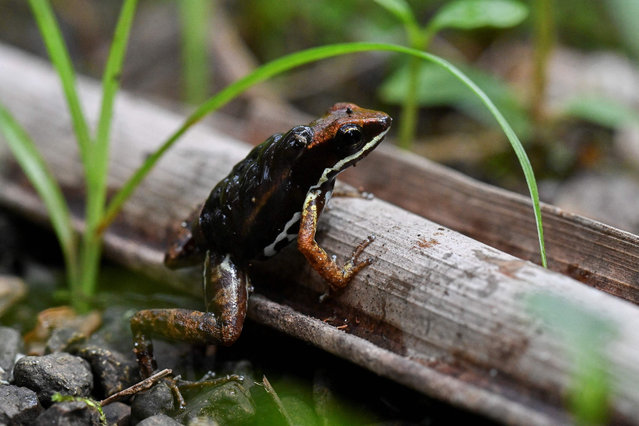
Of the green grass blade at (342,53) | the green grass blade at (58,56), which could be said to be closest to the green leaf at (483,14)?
the green grass blade at (342,53)

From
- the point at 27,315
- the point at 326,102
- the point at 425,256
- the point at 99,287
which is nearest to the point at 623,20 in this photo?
the point at 425,256

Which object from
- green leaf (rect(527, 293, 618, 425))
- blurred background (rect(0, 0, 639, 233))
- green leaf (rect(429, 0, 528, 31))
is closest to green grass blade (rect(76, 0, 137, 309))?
blurred background (rect(0, 0, 639, 233))

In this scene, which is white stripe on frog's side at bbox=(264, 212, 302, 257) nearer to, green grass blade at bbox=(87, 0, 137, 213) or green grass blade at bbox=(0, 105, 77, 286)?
green grass blade at bbox=(87, 0, 137, 213)

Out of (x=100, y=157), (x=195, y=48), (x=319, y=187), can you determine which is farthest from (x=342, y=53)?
(x=195, y=48)

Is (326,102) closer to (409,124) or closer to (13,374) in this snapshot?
(409,124)

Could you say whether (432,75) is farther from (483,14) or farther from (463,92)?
(483,14)
